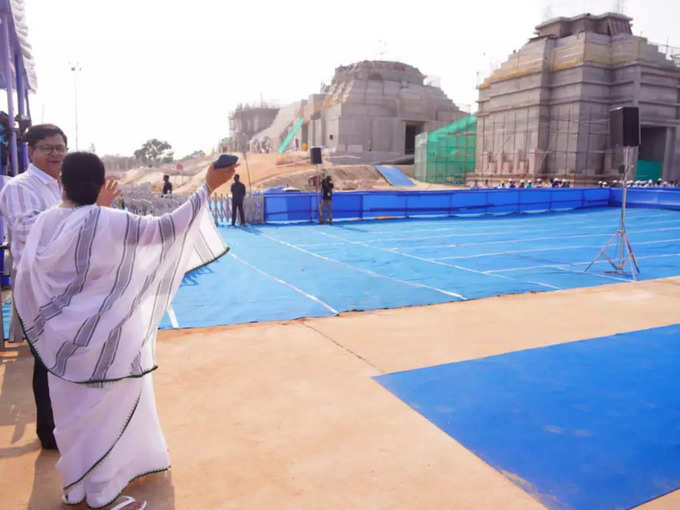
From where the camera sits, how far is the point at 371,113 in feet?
200

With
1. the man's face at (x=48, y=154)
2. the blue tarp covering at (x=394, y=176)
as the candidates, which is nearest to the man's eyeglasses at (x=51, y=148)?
the man's face at (x=48, y=154)

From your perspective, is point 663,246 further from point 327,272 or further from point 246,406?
point 246,406

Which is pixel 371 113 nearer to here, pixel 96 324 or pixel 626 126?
pixel 626 126

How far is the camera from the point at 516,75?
1715 inches

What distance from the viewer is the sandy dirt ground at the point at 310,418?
3.10m

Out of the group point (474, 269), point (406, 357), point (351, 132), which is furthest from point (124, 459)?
point (351, 132)

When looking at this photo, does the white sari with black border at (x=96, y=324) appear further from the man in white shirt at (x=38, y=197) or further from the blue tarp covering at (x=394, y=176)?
the blue tarp covering at (x=394, y=176)

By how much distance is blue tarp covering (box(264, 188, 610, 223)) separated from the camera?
69.9 ft

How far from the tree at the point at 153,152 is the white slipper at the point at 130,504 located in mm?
104098

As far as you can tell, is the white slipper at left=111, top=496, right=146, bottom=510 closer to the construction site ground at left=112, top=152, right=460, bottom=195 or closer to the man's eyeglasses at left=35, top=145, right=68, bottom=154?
the man's eyeglasses at left=35, top=145, right=68, bottom=154

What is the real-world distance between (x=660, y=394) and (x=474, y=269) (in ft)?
21.1

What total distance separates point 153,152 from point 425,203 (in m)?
88.5

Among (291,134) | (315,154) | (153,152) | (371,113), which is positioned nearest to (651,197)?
(315,154)

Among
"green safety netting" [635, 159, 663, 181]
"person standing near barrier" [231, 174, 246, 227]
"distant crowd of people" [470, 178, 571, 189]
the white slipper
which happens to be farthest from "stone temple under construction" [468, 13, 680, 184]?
the white slipper
